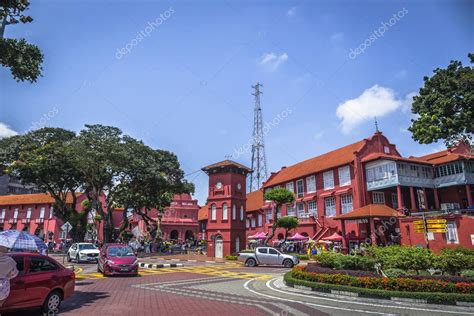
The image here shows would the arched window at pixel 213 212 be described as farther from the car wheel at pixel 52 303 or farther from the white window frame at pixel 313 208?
the car wheel at pixel 52 303

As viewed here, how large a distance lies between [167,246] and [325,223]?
20687 mm

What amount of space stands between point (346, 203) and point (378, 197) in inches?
128

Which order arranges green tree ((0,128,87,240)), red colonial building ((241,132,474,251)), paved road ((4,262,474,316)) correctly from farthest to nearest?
1. green tree ((0,128,87,240))
2. red colonial building ((241,132,474,251))
3. paved road ((4,262,474,316))

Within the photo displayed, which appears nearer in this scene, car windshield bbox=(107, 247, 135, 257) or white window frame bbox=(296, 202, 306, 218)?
car windshield bbox=(107, 247, 135, 257)

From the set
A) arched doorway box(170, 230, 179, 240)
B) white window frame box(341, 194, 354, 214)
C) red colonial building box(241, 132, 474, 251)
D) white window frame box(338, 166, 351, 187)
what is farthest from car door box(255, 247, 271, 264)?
arched doorway box(170, 230, 179, 240)

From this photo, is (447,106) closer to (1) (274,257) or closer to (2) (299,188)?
(1) (274,257)

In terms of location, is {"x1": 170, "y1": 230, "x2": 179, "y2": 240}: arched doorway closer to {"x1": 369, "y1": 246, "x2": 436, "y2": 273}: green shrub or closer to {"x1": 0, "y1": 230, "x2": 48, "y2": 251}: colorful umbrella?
{"x1": 0, "y1": 230, "x2": 48, "y2": 251}: colorful umbrella

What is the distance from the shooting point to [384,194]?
35594mm

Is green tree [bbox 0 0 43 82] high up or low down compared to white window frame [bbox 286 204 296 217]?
up

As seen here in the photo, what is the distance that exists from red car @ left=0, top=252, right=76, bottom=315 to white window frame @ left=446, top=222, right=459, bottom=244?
87.2 ft

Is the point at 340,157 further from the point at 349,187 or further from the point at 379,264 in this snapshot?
the point at 379,264

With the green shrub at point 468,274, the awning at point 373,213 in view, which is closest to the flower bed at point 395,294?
the green shrub at point 468,274

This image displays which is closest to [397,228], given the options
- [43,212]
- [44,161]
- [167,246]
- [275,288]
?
[275,288]

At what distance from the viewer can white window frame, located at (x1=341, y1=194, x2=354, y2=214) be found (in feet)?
117
